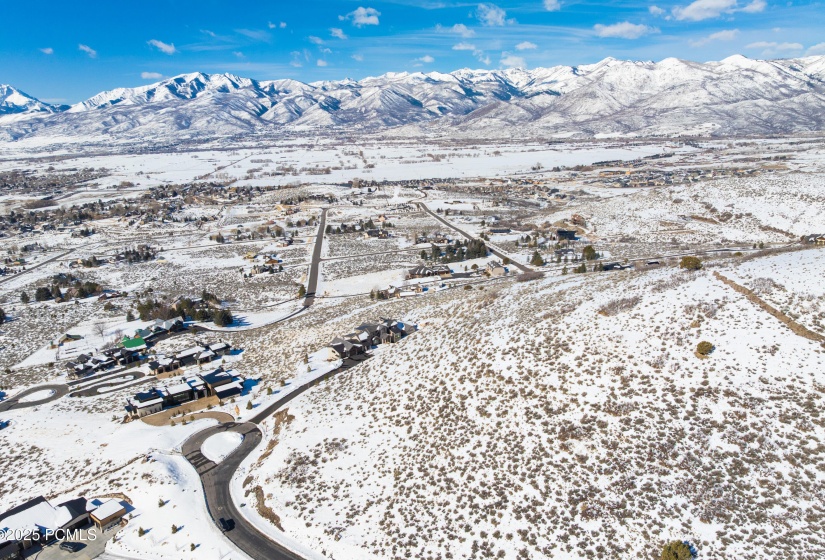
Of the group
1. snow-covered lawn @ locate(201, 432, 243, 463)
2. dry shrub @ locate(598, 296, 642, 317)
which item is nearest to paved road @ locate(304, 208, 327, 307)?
snow-covered lawn @ locate(201, 432, 243, 463)

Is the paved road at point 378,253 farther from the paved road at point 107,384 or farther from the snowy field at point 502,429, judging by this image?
the paved road at point 107,384

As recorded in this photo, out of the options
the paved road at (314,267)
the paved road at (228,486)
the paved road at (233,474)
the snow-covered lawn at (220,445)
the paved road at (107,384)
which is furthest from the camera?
the paved road at (314,267)

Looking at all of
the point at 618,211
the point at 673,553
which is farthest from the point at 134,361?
the point at 618,211

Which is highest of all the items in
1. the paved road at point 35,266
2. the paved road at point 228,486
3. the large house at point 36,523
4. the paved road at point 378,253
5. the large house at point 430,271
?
the paved road at point 35,266

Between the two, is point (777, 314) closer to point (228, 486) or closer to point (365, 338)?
point (365, 338)

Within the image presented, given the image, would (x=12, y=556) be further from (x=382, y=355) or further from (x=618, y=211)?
(x=618, y=211)

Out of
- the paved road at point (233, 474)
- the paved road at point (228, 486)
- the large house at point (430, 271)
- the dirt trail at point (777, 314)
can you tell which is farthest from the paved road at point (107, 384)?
the dirt trail at point (777, 314)

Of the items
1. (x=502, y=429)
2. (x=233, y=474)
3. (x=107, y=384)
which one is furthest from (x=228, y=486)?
(x=107, y=384)
